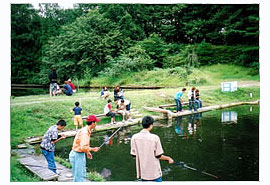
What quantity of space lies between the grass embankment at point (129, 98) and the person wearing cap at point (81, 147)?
0.99 metres

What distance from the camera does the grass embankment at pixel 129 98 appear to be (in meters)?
6.66

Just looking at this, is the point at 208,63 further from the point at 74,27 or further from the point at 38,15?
the point at 38,15

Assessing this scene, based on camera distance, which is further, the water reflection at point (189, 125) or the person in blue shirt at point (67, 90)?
the person in blue shirt at point (67, 90)

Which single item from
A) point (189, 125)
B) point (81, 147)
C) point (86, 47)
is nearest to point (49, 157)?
point (81, 147)

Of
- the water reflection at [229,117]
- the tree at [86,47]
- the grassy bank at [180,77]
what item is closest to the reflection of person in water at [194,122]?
the water reflection at [229,117]

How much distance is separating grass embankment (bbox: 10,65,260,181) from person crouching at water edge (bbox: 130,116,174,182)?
6.81 feet

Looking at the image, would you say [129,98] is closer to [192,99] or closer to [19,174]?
[192,99]

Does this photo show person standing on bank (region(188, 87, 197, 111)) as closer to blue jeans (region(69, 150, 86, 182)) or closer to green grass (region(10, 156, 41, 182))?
green grass (region(10, 156, 41, 182))

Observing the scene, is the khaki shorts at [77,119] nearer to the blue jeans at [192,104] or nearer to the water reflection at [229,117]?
the water reflection at [229,117]

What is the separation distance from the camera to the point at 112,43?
11.3m

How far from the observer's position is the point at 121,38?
11852 mm

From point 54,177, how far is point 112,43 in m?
8.02

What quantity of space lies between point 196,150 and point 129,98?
475cm

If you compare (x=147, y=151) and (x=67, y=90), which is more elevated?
(x=67, y=90)
